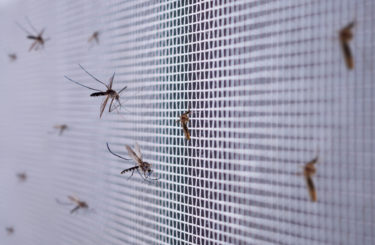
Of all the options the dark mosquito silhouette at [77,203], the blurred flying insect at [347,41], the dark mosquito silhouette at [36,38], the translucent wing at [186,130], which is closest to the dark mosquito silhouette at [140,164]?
the translucent wing at [186,130]

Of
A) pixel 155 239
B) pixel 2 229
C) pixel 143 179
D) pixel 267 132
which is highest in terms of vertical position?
pixel 267 132

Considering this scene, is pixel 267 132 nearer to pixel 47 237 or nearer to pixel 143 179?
pixel 143 179

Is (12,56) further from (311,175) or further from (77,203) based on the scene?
(311,175)

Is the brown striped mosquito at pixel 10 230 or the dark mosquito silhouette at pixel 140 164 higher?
the dark mosquito silhouette at pixel 140 164

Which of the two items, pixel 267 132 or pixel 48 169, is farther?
pixel 48 169

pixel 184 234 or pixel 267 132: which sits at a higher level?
pixel 267 132

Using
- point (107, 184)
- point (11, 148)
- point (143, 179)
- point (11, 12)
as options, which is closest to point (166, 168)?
point (143, 179)

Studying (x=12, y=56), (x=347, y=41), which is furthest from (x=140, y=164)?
(x=12, y=56)

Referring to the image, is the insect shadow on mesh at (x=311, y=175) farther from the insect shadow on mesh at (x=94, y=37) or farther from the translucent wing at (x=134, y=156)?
the insect shadow on mesh at (x=94, y=37)

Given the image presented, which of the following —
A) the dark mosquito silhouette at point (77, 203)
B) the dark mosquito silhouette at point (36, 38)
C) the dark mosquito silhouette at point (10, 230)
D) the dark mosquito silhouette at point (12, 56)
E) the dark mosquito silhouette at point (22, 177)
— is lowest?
the dark mosquito silhouette at point (10, 230)
